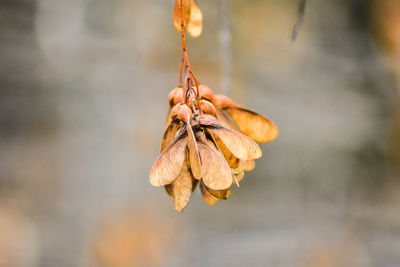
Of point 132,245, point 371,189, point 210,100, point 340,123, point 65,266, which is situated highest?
point 210,100

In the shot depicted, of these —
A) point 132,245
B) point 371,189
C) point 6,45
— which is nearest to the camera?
point 6,45

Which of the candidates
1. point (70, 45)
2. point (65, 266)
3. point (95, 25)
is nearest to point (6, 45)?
point (70, 45)

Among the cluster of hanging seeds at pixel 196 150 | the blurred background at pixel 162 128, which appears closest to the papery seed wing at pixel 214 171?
the cluster of hanging seeds at pixel 196 150

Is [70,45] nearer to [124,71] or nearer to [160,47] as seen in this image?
[124,71]

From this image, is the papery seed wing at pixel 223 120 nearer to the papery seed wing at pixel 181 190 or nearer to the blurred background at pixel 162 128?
the papery seed wing at pixel 181 190

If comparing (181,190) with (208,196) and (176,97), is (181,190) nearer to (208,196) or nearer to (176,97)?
(208,196)

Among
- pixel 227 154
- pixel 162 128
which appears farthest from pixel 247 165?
pixel 162 128

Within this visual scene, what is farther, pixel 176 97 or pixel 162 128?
pixel 162 128

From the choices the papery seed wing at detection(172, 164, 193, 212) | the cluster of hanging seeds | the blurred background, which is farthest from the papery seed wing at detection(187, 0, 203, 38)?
the blurred background
